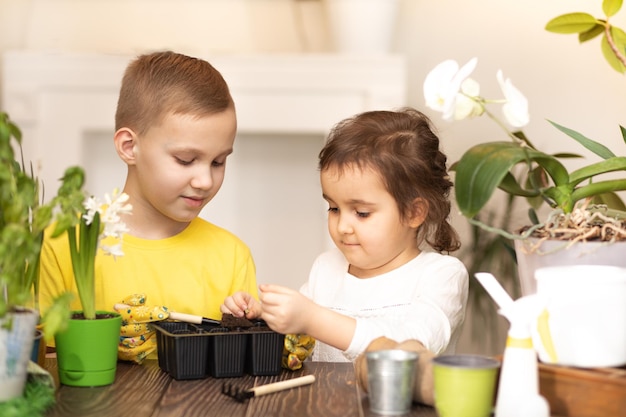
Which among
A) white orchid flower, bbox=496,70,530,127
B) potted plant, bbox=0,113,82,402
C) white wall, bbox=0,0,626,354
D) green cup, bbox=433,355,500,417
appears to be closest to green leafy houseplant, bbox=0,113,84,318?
potted plant, bbox=0,113,82,402

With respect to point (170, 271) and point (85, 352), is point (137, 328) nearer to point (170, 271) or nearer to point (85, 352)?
point (85, 352)

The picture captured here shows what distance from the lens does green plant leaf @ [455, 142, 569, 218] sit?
48.6 inches

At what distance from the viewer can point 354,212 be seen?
1.68 metres

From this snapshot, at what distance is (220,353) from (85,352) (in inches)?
8.2

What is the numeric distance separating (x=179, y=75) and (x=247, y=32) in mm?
1358

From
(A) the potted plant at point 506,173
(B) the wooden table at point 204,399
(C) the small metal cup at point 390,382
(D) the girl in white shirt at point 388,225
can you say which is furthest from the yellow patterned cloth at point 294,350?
(A) the potted plant at point 506,173

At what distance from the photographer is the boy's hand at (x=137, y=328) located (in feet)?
4.65

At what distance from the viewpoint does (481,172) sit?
1.25 m

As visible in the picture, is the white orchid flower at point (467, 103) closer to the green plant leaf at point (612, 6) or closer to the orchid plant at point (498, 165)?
the orchid plant at point (498, 165)

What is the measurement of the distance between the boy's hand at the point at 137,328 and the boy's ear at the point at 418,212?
575 millimetres

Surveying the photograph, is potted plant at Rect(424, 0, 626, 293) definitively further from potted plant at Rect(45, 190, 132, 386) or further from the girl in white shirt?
potted plant at Rect(45, 190, 132, 386)

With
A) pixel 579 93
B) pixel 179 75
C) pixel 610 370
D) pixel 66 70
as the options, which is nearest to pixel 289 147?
pixel 66 70

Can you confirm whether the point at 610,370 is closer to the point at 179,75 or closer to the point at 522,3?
the point at 179,75

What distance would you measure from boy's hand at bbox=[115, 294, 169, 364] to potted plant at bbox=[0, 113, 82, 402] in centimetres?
30
